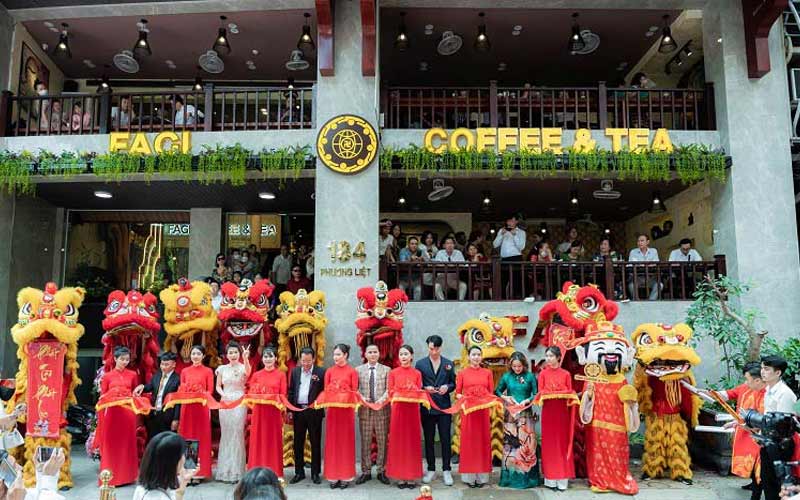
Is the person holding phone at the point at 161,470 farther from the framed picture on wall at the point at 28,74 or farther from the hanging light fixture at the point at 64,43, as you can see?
the hanging light fixture at the point at 64,43

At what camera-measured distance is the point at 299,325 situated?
770 centimetres

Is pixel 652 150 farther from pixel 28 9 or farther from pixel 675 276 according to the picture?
pixel 28 9

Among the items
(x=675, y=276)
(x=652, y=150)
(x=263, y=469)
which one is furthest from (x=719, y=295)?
(x=263, y=469)

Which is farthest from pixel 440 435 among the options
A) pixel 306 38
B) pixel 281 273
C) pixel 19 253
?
pixel 19 253

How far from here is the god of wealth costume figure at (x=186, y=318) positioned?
7707mm

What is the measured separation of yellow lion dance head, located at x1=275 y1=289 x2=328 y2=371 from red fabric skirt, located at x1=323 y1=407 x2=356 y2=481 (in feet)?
3.82

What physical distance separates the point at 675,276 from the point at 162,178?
8661 millimetres

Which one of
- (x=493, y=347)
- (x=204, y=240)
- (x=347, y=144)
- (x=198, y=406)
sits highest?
(x=347, y=144)

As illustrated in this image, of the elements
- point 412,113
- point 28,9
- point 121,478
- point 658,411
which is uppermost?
point 28,9

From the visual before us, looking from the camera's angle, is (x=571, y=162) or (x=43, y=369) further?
(x=571, y=162)

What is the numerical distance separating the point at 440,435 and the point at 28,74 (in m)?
10.4

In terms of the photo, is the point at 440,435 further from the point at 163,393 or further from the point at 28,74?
the point at 28,74

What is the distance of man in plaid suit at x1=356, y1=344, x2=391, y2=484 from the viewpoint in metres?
7.12

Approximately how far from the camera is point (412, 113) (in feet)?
34.3
